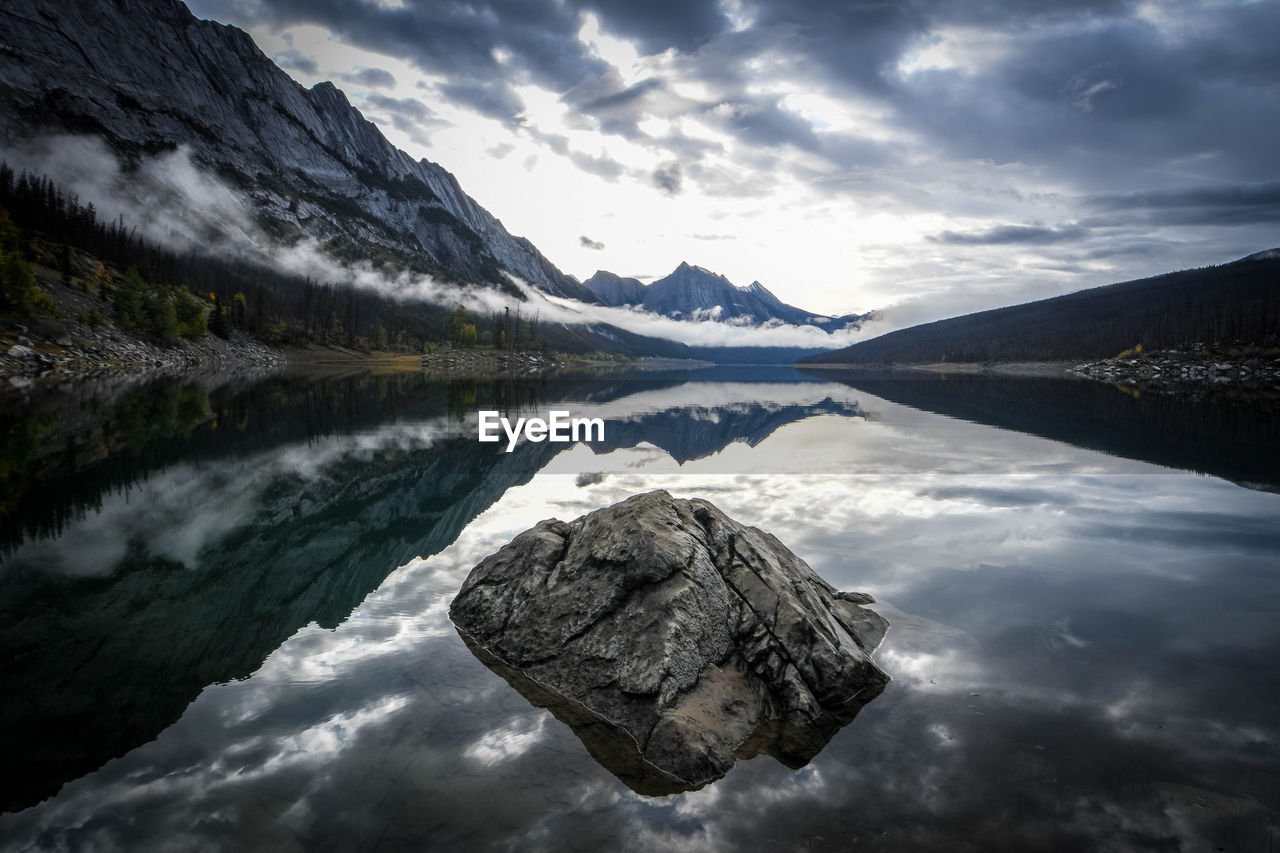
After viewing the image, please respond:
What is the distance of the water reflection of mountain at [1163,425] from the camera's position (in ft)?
111

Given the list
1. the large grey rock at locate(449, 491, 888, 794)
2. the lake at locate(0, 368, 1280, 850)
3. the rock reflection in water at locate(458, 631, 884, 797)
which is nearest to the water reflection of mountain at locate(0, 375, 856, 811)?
the lake at locate(0, 368, 1280, 850)

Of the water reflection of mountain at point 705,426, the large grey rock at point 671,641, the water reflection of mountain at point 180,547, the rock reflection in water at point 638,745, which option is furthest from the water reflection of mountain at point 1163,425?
the rock reflection in water at point 638,745

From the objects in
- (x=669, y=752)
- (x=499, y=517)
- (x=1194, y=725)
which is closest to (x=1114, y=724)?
(x=1194, y=725)

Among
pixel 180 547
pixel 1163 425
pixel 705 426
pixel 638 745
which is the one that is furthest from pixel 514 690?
pixel 1163 425

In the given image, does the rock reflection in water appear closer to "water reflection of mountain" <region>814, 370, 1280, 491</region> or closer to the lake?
the lake

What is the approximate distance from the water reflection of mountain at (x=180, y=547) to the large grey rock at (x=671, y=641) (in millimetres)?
4490

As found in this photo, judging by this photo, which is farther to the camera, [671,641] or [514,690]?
[514,690]

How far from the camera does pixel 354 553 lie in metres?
16.8

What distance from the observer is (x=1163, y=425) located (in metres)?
51.9

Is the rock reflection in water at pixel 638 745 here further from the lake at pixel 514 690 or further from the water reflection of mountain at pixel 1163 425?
the water reflection of mountain at pixel 1163 425

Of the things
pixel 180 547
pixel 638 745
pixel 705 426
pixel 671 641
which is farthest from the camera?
pixel 705 426

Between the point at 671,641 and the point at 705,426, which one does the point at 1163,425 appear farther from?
the point at 671,641

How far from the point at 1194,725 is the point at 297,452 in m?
33.8

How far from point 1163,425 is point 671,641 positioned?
6122 cm
